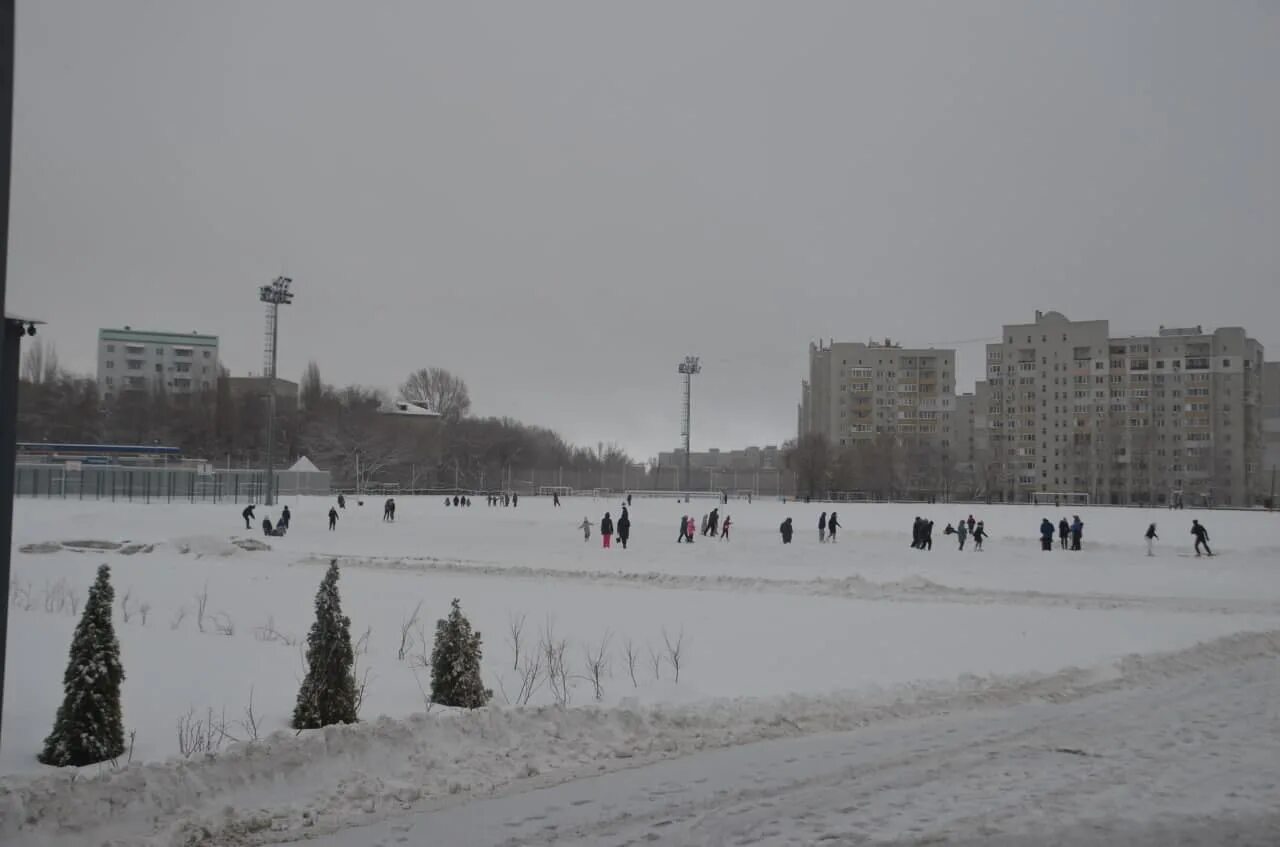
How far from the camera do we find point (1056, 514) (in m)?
50.7

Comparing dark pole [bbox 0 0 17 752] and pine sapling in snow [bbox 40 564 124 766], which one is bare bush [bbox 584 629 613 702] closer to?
pine sapling in snow [bbox 40 564 124 766]

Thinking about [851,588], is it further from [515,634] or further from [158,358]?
[158,358]

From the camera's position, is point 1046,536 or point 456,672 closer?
point 456,672

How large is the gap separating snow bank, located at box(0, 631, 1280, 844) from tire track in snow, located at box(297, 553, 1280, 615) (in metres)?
9.68

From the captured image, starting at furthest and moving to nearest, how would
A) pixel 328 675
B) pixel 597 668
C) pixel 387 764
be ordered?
pixel 597 668 → pixel 328 675 → pixel 387 764

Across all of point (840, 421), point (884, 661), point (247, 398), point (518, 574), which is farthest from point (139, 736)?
point (840, 421)

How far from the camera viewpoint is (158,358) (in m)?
110

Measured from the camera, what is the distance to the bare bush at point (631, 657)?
10345 mm

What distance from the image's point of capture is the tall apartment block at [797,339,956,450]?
12094cm

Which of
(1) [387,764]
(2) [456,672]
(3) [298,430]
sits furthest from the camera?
(3) [298,430]

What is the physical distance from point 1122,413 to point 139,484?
96.1 metres

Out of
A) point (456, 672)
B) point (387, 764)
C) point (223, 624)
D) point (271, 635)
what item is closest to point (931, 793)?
point (387, 764)

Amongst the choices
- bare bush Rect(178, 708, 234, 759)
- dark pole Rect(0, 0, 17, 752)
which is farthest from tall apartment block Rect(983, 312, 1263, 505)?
dark pole Rect(0, 0, 17, 752)

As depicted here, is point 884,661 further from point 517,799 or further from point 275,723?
point 275,723
